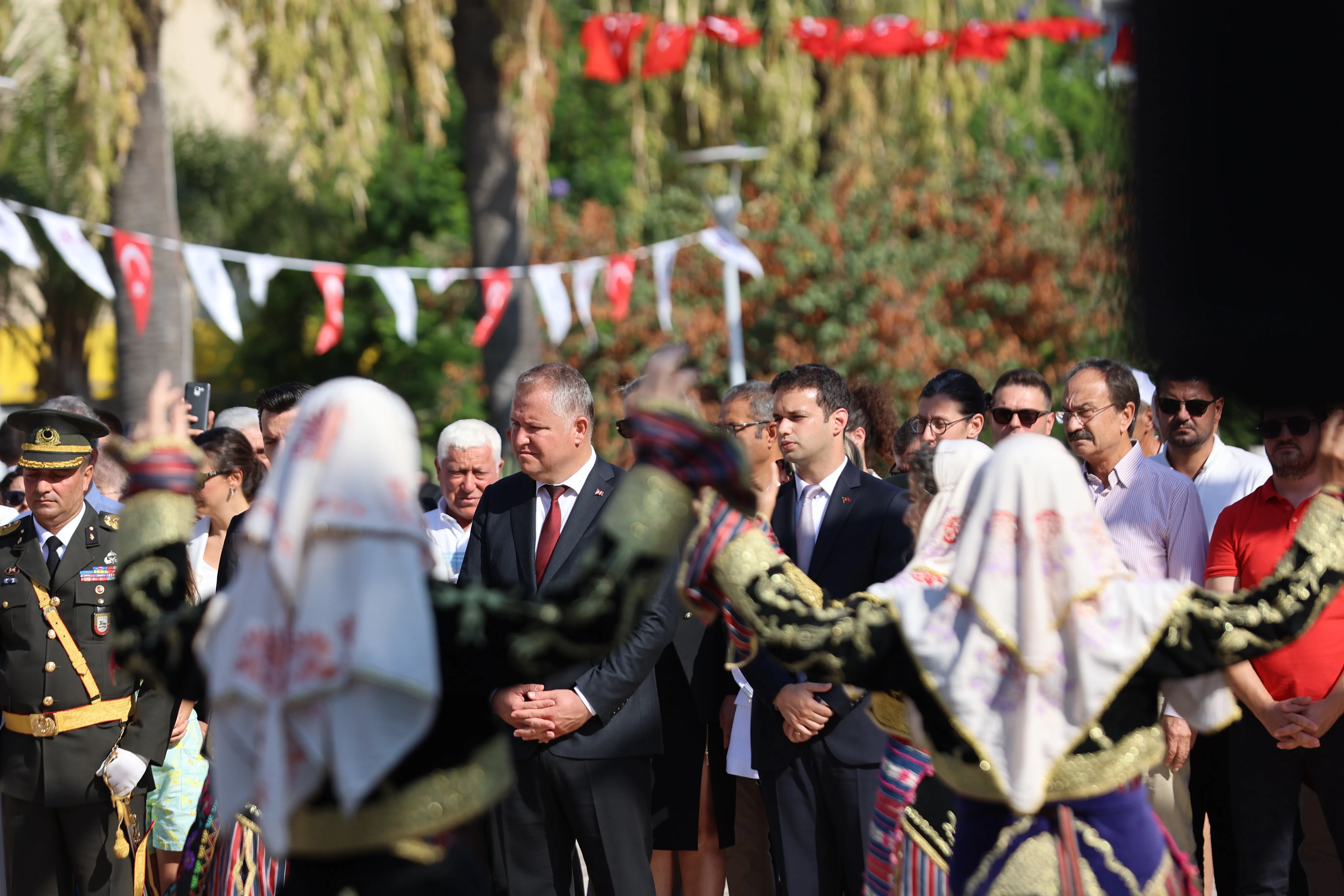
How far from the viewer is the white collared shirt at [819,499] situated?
4957 mm

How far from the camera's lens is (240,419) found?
21.5ft

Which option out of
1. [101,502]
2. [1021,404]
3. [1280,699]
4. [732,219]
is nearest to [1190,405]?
[1021,404]

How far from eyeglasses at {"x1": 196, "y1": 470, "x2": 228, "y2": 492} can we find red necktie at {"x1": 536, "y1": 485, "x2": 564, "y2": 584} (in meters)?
1.50

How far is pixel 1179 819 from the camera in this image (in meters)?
5.37

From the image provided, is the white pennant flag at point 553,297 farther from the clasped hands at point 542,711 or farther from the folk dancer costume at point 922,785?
the folk dancer costume at point 922,785

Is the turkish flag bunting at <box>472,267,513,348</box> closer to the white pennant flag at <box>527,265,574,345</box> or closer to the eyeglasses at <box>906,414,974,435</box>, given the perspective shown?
the white pennant flag at <box>527,265,574,345</box>

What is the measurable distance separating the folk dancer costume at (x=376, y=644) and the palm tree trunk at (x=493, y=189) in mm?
10100

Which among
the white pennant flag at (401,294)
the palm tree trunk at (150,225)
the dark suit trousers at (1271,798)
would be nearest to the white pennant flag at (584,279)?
the white pennant flag at (401,294)

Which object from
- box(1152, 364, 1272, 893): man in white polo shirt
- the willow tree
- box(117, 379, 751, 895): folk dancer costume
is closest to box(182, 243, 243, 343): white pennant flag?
the willow tree

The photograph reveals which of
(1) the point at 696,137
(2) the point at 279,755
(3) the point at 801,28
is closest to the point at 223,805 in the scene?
(2) the point at 279,755

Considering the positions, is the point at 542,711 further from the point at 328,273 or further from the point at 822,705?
the point at 328,273

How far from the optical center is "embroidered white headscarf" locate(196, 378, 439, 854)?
2613 mm

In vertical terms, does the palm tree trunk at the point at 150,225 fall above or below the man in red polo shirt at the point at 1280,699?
above

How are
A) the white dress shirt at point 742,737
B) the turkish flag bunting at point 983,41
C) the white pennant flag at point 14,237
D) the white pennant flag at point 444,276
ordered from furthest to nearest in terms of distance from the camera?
the turkish flag bunting at point 983,41, the white pennant flag at point 444,276, the white pennant flag at point 14,237, the white dress shirt at point 742,737
